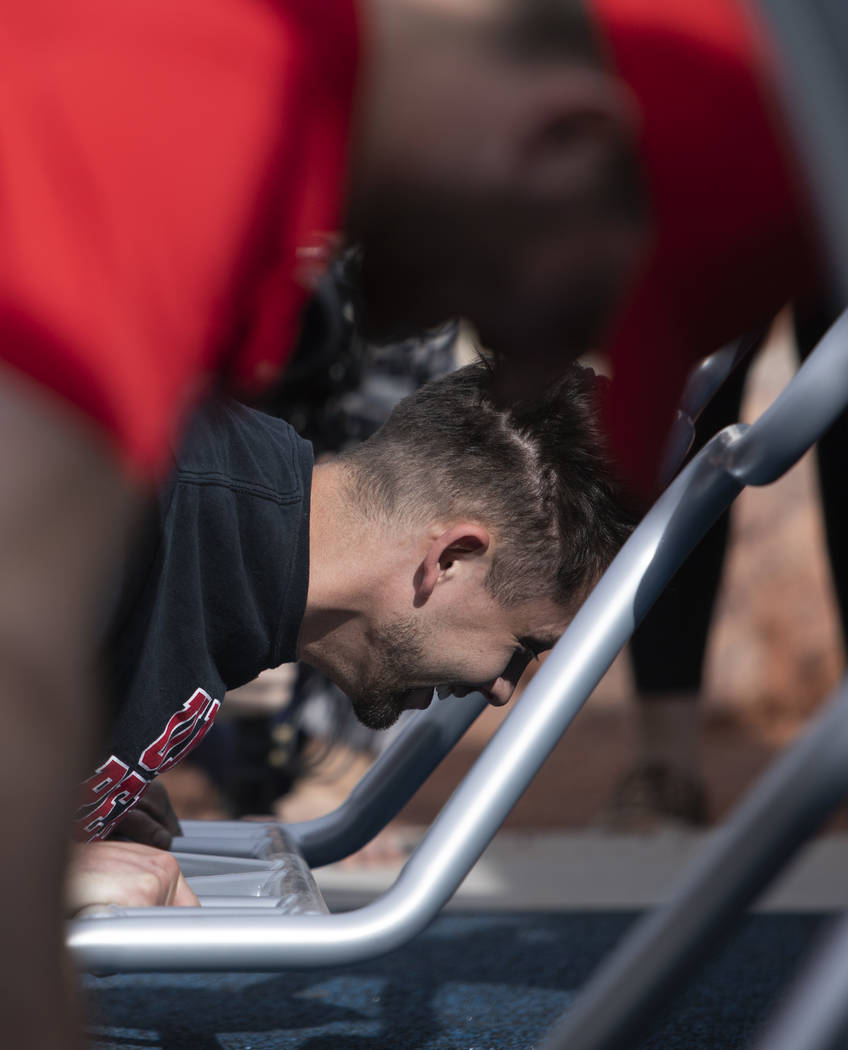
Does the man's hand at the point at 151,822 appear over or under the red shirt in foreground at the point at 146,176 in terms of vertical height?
under

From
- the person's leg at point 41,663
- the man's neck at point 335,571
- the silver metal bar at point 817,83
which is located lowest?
the man's neck at point 335,571

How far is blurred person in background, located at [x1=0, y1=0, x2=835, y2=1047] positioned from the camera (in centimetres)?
39

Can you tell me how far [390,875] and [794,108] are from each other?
68.9 inches

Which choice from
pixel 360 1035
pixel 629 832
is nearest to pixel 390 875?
pixel 629 832

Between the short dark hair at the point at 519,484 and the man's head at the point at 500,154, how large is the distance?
2.07 ft

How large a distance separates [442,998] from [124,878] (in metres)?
0.57

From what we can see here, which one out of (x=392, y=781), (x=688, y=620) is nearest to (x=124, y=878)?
(x=392, y=781)

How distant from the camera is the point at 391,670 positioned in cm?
116

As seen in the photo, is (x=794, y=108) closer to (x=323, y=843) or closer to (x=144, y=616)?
(x=144, y=616)

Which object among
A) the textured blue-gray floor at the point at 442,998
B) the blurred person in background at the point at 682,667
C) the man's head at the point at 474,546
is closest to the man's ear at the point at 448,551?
the man's head at the point at 474,546

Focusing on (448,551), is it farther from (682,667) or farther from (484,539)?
(682,667)

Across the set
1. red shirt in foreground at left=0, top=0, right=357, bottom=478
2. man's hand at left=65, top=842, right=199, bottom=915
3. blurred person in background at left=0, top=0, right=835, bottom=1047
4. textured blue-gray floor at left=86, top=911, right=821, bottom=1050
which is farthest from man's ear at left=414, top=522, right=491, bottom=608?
red shirt in foreground at left=0, top=0, right=357, bottom=478

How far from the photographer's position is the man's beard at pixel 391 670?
1.15m

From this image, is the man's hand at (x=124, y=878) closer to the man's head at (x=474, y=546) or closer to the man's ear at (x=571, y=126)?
the man's head at (x=474, y=546)
